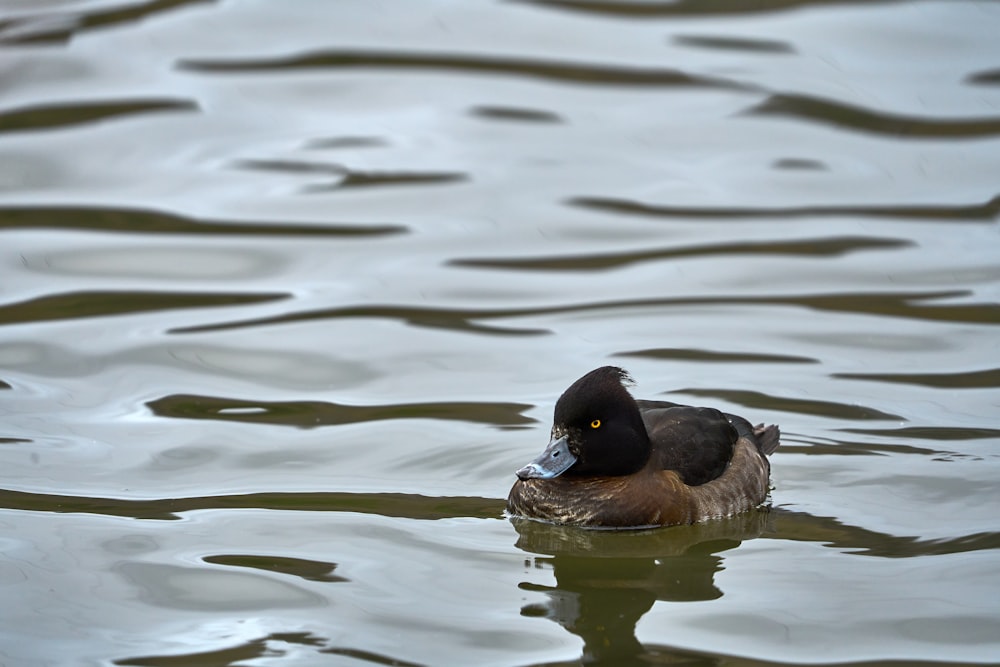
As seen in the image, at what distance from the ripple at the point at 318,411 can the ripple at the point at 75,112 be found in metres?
6.12

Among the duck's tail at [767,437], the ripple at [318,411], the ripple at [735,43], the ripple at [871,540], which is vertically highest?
the ripple at [735,43]

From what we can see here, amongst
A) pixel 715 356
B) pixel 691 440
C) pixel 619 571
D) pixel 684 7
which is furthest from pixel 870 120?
pixel 619 571

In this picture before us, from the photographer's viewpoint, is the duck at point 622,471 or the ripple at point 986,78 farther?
the ripple at point 986,78

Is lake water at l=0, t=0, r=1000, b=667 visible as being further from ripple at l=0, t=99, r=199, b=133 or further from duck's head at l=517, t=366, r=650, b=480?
duck's head at l=517, t=366, r=650, b=480

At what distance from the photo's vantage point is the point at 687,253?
12.9 metres

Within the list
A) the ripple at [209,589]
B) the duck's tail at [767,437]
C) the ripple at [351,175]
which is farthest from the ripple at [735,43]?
the ripple at [209,589]

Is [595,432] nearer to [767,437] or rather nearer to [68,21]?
[767,437]

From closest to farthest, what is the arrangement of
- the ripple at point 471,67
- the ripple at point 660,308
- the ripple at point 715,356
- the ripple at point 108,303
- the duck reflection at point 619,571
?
the duck reflection at point 619,571
the ripple at point 715,356
the ripple at point 660,308
the ripple at point 108,303
the ripple at point 471,67

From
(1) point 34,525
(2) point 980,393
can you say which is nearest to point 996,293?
(2) point 980,393

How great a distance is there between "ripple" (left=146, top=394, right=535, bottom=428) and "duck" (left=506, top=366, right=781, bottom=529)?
53.8 inches

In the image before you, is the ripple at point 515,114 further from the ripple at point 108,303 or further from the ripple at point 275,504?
the ripple at point 275,504

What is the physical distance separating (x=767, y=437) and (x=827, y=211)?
202 inches

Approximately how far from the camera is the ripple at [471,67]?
1659 centimetres

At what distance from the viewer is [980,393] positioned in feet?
32.9
